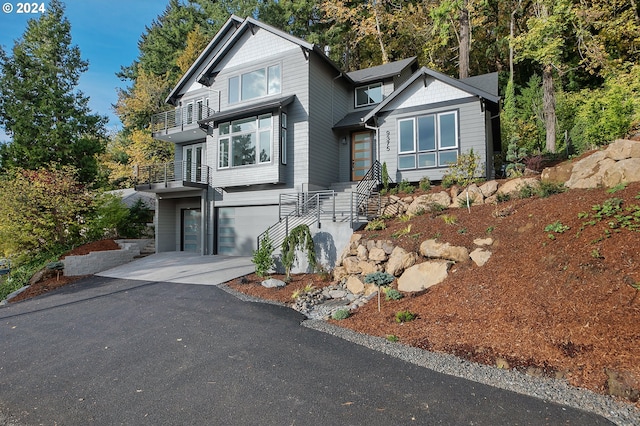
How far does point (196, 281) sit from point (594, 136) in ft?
55.4

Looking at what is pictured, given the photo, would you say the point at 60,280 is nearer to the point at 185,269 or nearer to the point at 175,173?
the point at 185,269

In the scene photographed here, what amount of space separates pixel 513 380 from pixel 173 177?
1644 centimetres

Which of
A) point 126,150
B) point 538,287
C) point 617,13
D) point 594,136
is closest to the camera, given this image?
point 538,287

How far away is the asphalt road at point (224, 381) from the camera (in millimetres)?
3355

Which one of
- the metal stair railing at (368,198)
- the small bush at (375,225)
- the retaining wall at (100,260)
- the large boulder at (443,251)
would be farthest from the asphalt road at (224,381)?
the retaining wall at (100,260)

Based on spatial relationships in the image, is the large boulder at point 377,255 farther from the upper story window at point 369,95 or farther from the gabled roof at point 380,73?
the gabled roof at point 380,73

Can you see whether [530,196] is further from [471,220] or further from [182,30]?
[182,30]

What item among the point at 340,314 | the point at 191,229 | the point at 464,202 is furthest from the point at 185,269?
the point at 464,202

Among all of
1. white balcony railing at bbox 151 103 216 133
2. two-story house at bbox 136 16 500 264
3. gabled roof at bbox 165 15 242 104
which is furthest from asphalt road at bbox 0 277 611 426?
gabled roof at bbox 165 15 242 104

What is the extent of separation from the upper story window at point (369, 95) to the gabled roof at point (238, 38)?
1.69 meters

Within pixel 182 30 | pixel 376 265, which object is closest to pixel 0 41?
pixel 182 30

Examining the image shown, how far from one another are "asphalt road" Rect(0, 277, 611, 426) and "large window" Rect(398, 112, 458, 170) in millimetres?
8642

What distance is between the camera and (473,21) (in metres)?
20.5

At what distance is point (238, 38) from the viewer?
15.3 m
